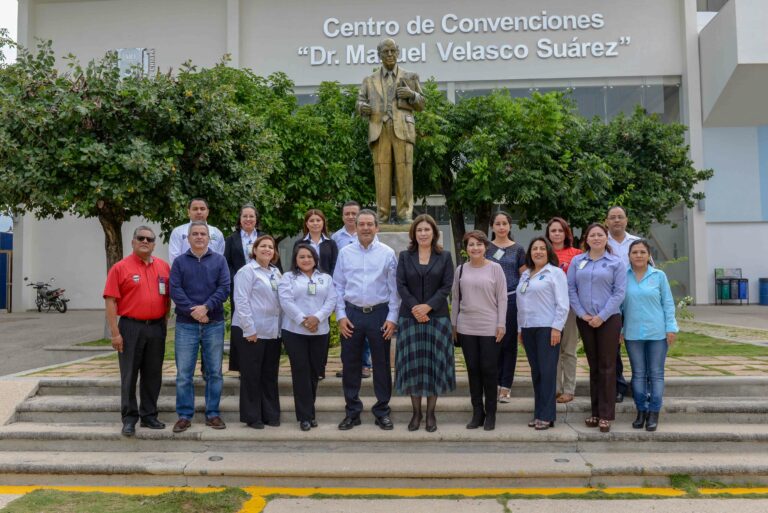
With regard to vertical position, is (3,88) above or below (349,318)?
above

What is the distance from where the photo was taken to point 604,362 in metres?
4.93

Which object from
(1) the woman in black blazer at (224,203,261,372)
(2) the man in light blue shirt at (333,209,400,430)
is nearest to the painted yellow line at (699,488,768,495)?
(2) the man in light blue shirt at (333,209,400,430)

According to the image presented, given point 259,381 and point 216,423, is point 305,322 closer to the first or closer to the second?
point 259,381

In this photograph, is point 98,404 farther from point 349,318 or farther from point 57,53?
point 57,53

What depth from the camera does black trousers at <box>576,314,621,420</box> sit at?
4.91 m

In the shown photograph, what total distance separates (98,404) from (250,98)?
11.1 m

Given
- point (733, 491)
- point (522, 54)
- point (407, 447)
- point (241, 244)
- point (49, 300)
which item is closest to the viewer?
point (733, 491)

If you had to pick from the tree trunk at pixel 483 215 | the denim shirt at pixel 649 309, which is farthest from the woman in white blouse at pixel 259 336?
the tree trunk at pixel 483 215

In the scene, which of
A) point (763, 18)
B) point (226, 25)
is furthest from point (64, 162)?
point (763, 18)

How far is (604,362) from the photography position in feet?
16.2

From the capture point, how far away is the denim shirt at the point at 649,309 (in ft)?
16.1

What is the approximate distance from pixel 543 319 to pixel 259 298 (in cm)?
242

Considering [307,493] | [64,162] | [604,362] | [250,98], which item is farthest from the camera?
[250,98]

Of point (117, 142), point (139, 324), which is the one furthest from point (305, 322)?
point (117, 142)
